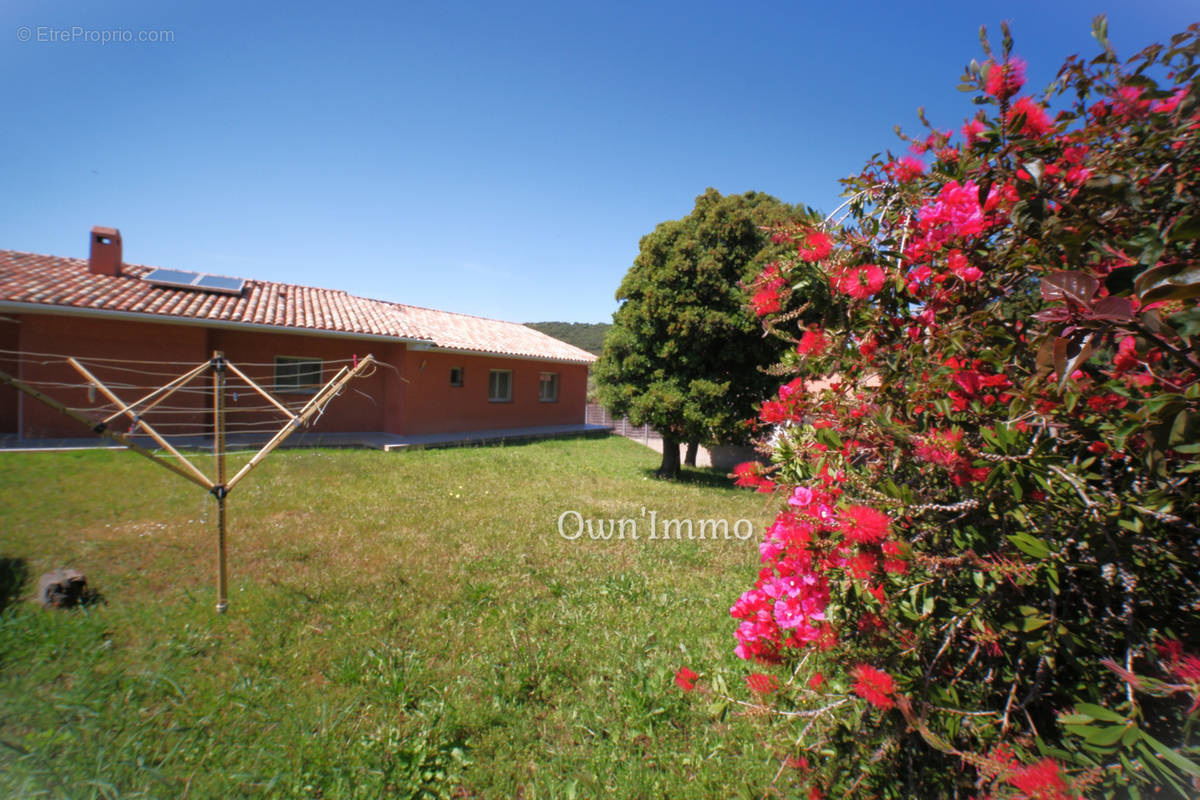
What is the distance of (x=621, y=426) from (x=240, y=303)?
40.8 feet

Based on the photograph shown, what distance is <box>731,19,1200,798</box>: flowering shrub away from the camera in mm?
1040

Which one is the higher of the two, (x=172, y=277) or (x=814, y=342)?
(x=172, y=277)

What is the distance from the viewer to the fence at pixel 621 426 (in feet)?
57.0

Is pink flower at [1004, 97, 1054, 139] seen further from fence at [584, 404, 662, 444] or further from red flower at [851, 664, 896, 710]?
fence at [584, 404, 662, 444]

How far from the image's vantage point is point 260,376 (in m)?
11.3

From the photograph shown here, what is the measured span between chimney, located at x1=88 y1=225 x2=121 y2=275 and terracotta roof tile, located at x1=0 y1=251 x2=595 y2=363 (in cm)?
23

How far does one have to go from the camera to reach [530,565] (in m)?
4.95

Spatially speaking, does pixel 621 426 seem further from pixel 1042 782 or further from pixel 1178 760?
pixel 1178 760

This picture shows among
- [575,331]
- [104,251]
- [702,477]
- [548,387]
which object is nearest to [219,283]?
[104,251]

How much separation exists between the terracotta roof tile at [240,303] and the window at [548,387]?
120 centimetres

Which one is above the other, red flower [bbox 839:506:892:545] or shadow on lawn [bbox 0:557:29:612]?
red flower [bbox 839:506:892:545]

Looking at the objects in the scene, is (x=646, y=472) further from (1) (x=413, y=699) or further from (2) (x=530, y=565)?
(1) (x=413, y=699)

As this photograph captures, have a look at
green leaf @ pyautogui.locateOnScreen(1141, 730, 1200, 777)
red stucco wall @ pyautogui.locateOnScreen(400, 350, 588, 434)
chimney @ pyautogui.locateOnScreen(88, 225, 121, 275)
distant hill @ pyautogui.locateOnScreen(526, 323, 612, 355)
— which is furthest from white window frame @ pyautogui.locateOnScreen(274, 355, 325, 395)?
distant hill @ pyautogui.locateOnScreen(526, 323, 612, 355)

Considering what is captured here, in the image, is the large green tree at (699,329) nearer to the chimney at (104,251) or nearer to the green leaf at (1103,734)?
the green leaf at (1103,734)
